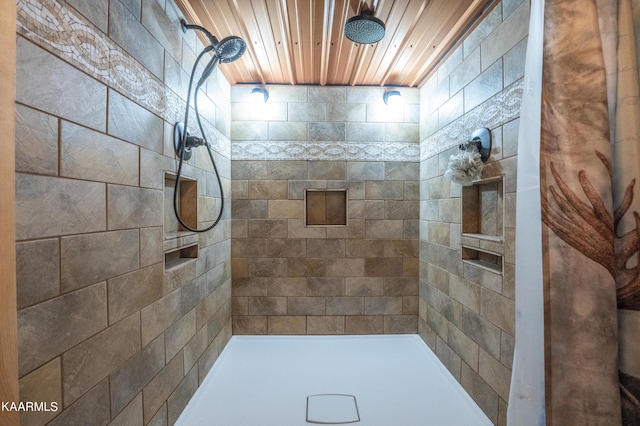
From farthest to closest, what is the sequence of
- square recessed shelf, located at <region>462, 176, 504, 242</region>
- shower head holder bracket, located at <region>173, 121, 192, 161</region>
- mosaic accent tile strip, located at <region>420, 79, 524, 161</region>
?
square recessed shelf, located at <region>462, 176, 504, 242</region> < shower head holder bracket, located at <region>173, 121, 192, 161</region> < mosaic accent tile strip, located at <region>420, 79, 524, 161</region>

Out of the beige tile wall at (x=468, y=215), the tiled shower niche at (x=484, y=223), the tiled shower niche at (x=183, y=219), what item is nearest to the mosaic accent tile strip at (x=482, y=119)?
the beige tile wall at (x=468, y=215)

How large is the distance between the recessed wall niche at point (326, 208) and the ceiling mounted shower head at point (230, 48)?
4.10 feet

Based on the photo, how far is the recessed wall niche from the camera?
8.13ft

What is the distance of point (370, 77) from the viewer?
7.49ft

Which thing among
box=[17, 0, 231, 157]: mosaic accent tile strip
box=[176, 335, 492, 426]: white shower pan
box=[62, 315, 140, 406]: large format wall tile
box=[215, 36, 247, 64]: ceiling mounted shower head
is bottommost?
box=[176, 335, 492, 426]: white shower pan

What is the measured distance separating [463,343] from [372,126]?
1.87m

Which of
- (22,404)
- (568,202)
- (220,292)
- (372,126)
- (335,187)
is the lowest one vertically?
(220,292)

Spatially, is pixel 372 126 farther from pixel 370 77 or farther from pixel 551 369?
pixel 551 369

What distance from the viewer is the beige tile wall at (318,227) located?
239cm

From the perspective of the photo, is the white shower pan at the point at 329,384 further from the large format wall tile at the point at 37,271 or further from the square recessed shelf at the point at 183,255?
the large format wall tile at the point at 37,271

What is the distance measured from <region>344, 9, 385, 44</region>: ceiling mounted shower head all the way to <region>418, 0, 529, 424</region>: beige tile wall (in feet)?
2.04

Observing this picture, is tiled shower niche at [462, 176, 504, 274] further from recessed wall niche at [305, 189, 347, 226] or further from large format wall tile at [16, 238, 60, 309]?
large format wall tile at [16, 238, 60, 309]

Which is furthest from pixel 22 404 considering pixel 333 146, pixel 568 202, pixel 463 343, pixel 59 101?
pixel 333 146

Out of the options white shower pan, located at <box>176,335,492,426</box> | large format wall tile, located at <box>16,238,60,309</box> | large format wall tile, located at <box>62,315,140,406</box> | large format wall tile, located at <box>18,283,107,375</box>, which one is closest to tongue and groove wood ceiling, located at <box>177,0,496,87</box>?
large format wall tile, located at <box>16,238,60,309</box>
